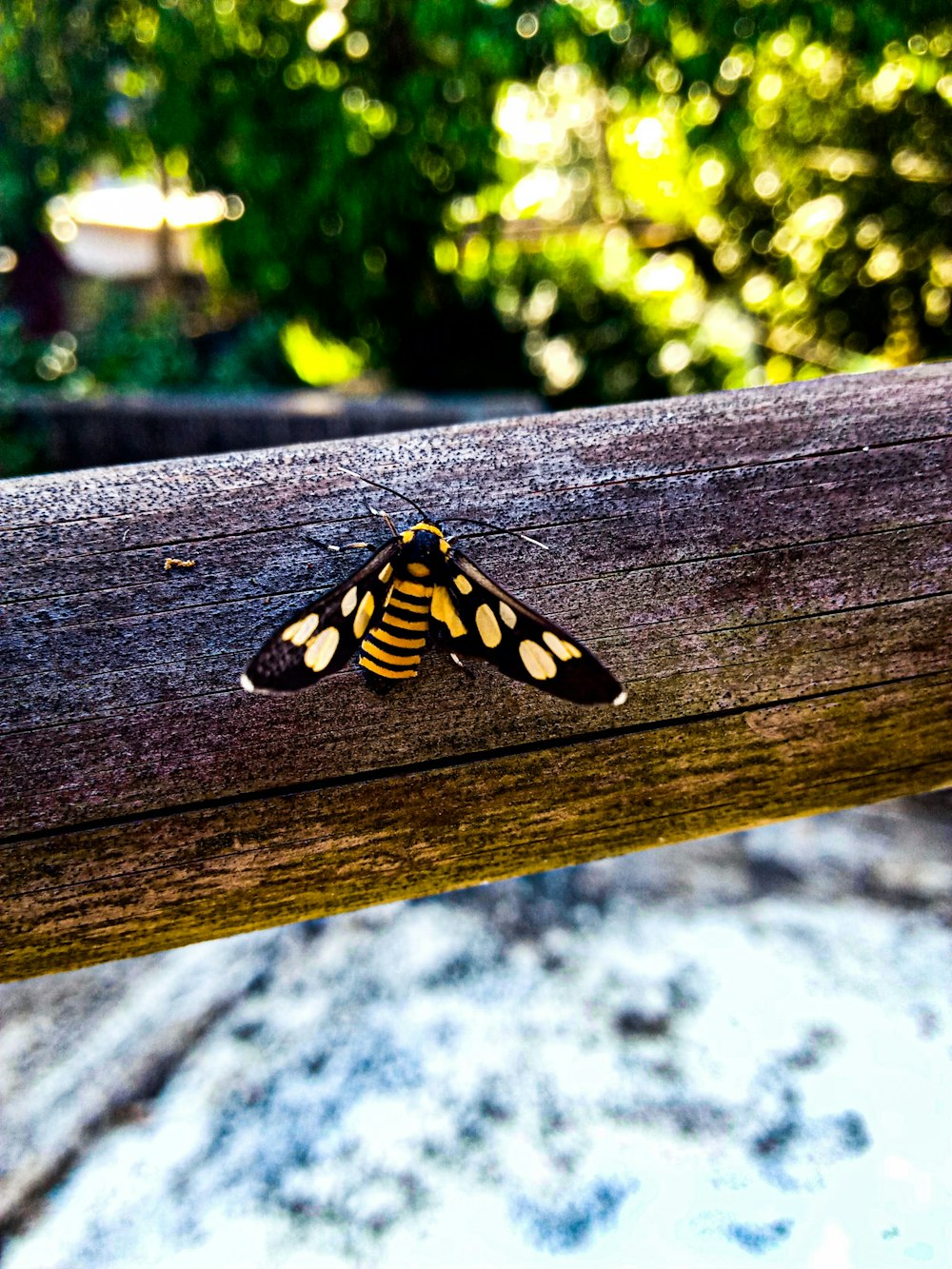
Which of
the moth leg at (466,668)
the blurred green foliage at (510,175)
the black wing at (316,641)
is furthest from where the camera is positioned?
the blurred green foliage at (510,175)

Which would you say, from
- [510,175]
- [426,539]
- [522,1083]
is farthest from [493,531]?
[510,175]

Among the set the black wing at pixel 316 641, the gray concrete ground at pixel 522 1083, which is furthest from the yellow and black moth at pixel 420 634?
the gray concrete ground at pixel 522 1083

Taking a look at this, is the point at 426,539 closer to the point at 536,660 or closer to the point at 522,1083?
the point at 536,660

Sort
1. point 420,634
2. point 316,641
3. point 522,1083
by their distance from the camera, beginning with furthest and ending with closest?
point 522,1083 → point 420,634 → point 316,641

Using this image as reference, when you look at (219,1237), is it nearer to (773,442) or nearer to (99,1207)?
(99,1207)

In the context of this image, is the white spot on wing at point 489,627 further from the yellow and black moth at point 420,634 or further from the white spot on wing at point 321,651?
the white spot on wing at point 321,651

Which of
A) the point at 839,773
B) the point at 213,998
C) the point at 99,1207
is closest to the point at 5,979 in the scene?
the point at 99,1207
